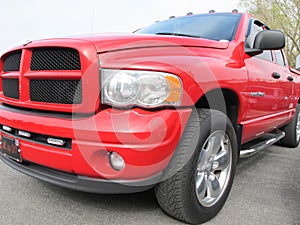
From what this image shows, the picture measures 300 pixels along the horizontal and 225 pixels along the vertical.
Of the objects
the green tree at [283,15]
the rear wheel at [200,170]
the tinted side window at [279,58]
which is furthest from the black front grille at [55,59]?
the green tree at [283,15]

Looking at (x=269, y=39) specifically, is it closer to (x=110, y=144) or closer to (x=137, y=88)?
(x=137, y=88)

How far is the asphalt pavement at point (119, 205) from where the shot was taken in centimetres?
219

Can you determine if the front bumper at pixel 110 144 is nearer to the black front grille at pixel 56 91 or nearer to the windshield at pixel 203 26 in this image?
the black front grille at pixel 56 91

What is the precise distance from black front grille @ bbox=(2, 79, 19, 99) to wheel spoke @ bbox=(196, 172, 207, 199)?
153 cm

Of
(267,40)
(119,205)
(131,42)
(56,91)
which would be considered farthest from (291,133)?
(56,91)

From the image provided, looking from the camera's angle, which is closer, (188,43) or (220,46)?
(188,43)

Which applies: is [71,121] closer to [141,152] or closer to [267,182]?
Answer: [141,152]

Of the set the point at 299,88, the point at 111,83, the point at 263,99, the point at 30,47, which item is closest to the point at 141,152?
the point at 111,83

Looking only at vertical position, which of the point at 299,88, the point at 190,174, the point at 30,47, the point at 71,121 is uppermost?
the point at 30,47

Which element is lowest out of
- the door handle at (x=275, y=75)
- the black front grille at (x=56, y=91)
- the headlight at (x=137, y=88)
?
the door handle at (x=275, y=75)

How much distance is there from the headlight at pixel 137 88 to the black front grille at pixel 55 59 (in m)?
0.24

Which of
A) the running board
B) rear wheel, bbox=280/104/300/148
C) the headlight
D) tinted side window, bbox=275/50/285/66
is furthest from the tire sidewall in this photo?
rear wheel, bbox=280/104/300/148

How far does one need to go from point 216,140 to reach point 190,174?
0.45 metres

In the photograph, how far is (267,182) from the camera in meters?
3.13
